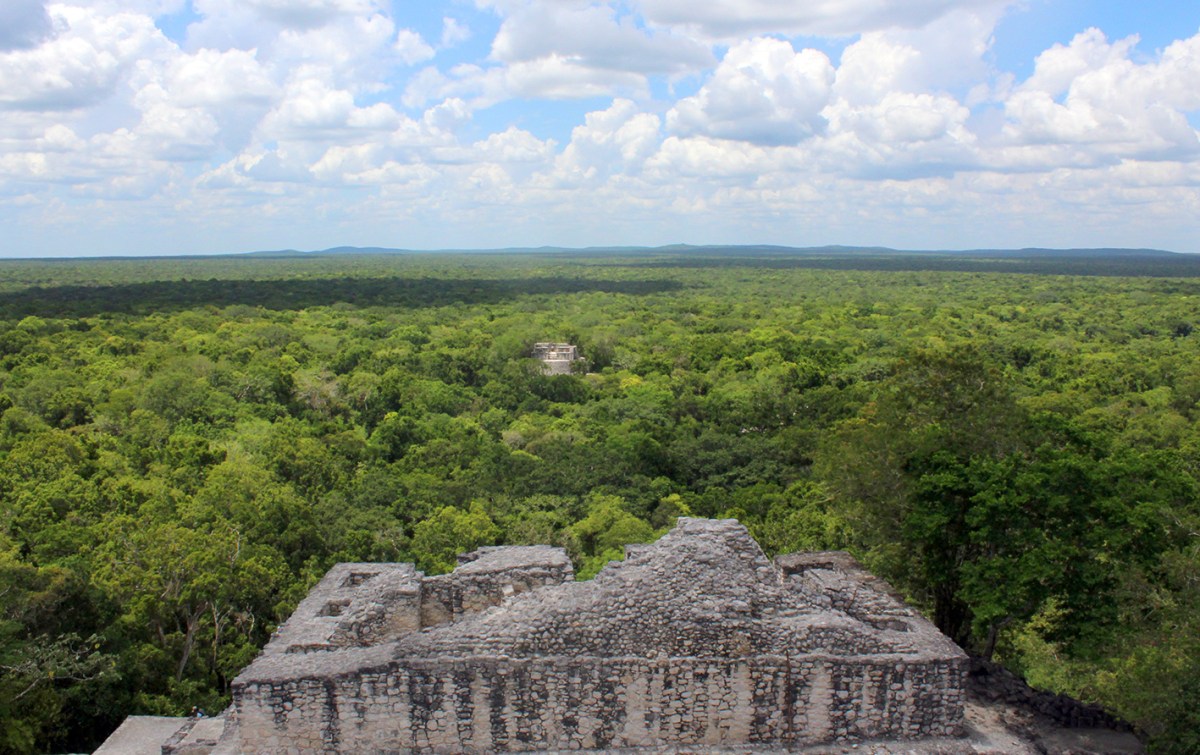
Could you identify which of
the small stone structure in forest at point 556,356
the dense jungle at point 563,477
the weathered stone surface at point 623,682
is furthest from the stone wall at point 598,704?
the small stone structure in forest at point 556,356

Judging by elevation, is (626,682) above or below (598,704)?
above

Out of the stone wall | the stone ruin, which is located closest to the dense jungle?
the stone wall

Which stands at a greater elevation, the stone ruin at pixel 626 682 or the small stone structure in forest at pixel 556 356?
the stone ruin at pixel 626 682

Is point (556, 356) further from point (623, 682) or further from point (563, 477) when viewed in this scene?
point (623, 682)

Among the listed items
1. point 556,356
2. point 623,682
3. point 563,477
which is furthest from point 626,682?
point 556,356

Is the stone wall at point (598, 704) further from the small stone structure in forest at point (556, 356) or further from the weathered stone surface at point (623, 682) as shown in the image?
the small stone structure in forest at point (556, 356)

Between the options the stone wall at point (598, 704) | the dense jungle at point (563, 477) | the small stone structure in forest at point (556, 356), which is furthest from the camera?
the small stone structure in forest at point (556, 356)
